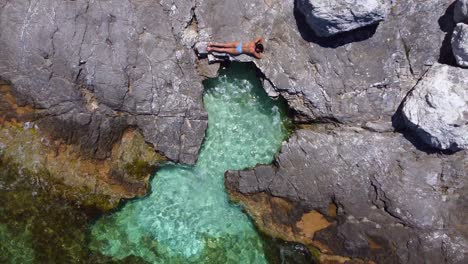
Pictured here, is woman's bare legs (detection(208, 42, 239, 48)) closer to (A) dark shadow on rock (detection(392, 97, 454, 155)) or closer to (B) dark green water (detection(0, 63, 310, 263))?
(B) dark green water (detection(0, 63, 310, 263))

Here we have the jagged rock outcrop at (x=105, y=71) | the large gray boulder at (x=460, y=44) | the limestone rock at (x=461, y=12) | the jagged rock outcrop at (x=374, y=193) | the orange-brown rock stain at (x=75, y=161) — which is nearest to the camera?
the large gray boulder at (x=460, y=44)

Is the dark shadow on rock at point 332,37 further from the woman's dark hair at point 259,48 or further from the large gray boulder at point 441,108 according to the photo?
the large gray boulder at point 441,108

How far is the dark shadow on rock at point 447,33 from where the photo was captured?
936 centimetres

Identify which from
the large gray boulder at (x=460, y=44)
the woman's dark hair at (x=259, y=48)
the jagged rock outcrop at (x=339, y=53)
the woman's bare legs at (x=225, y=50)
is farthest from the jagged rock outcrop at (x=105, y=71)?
the large gray boulder at (x=460, y=44)

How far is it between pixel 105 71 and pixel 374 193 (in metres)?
6.20

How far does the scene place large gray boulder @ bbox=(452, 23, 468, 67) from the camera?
8.79m

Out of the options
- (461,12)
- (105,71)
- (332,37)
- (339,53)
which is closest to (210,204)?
(105,71)

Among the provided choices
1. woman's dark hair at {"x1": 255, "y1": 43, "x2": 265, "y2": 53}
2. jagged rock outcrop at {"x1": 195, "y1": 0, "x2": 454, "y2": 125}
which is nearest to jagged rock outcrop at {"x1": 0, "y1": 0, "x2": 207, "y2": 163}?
jagged rock outcrop at {"x1": 195, "y1": 0, "x2": 454, "y2": 125}

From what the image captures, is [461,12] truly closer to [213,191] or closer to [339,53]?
[339,53]

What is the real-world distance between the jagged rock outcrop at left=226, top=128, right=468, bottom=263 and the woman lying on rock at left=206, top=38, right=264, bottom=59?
6.44ft

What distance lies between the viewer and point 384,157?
959cm

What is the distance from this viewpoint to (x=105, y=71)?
31.3 ft

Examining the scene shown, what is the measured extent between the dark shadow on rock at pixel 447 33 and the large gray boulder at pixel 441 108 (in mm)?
278

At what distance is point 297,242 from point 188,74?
4.38 meters
